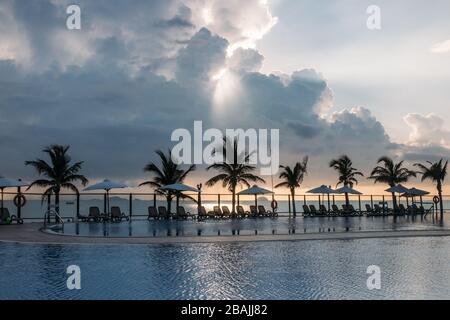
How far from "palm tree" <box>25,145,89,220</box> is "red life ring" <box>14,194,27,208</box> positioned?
360 centimetres

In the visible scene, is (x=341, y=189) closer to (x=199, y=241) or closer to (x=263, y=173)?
(x=263, y=173)

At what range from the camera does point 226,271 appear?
9.27 meters

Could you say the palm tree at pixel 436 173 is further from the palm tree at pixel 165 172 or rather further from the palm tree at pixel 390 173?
the palm tree at pixel 165 172

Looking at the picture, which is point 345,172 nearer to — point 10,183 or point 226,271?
point 10,183

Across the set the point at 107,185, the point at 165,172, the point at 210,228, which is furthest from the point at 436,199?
the point at 107,185

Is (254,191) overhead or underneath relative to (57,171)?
underneath

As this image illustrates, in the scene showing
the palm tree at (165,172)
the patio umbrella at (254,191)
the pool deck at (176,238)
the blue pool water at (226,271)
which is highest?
the palm tree at (165,172)

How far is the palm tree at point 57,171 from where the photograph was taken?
27719 millimetres

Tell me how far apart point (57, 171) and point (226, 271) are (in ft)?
69.8

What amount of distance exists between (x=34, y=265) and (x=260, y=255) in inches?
203

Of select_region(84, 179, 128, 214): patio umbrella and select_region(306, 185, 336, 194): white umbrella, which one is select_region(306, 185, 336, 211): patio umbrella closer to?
select_region(306, 185, 336, 194): white umbrella

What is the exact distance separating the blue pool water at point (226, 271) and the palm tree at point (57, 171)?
14505mm

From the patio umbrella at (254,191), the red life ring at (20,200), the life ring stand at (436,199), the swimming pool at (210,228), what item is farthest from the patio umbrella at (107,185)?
the life ring stand at (436,199)
